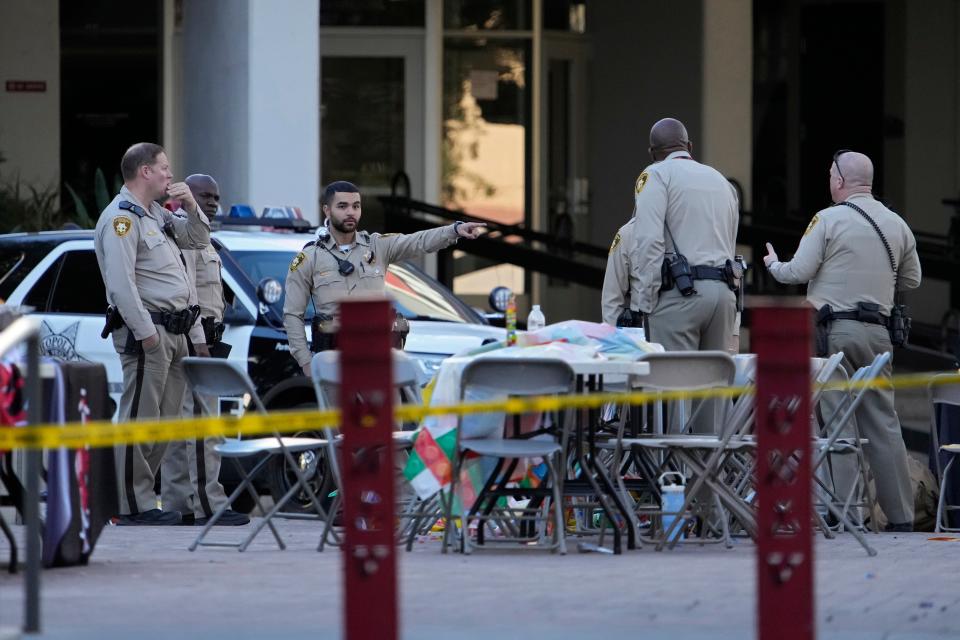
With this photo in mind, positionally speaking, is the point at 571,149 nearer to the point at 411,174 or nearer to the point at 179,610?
the point at 411,174

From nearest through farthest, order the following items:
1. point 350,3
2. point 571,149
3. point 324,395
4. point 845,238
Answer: point 324,395
point 845,238
point 350,3
point 571,149

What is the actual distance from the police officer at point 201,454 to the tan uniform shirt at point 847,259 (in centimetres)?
307

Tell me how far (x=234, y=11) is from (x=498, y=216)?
5.78 metres

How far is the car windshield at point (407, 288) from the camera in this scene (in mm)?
11039

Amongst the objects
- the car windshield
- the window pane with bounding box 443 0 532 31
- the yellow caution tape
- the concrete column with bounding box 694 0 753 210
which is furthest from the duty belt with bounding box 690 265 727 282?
the window pane with bounding box 443 0 532 31

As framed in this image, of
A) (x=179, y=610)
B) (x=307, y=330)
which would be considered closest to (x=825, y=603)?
(x=179, y=610)

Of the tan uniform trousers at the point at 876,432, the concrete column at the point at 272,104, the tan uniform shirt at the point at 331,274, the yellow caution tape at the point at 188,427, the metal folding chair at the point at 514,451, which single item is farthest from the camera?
the concrete column at the point at 272,104

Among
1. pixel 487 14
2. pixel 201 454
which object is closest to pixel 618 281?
pixel 201 454

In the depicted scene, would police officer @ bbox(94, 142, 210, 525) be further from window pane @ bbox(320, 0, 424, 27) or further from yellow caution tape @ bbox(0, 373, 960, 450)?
window pane @ bbox(320, 0, 424, 27)

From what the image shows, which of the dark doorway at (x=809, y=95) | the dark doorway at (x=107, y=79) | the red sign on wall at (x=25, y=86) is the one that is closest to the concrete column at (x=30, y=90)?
the red sign on wall at (x=25, y=86)

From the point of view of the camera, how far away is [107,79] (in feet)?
59.2

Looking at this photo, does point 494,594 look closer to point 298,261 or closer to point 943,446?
point 298,261

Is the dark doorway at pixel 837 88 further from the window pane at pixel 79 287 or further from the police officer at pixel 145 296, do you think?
the police officer at pixel 145 296

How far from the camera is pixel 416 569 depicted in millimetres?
7539
